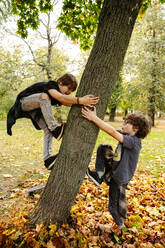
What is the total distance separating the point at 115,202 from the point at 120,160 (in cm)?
64

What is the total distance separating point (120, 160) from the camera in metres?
2.33

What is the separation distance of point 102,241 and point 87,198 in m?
0.97

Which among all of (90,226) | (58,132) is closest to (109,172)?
(90,226)

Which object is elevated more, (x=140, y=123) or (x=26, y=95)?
(x=26, y=95)

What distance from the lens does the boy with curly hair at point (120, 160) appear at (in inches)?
88.3

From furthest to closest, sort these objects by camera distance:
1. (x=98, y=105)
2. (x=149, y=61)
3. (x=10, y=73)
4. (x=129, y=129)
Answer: (x=149, y=61), (x=10, y=73), (x=129, y=129), (x=98, y=105)

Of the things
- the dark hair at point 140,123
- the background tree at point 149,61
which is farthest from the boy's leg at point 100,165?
the background tree at point 149,61

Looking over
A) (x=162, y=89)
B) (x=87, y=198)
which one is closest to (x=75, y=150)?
(x=87, y=198)

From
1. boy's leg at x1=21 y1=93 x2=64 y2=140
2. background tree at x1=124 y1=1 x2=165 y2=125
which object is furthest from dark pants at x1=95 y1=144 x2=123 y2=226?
background tree at x1=124 y1=1 x2=165 y2=125

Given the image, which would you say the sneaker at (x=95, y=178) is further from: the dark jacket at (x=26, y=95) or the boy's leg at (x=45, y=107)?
the dark jacket at (x=26, y=95)

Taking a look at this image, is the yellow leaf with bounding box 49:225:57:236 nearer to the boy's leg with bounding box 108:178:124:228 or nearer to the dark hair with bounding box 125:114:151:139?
the boy's leg with bounding box 108:178:124:228

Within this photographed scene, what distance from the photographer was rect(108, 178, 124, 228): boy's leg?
246cm

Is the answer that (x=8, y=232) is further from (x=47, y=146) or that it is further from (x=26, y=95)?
(x=26, y=95)

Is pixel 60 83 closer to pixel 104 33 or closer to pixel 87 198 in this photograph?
pixel 104 33
